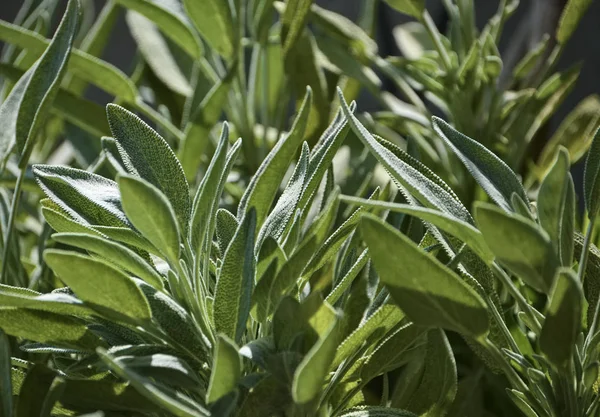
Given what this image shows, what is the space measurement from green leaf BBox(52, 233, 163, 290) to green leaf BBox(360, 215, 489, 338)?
97 mm

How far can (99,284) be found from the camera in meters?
0.27

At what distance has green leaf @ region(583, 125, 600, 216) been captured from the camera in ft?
1.05

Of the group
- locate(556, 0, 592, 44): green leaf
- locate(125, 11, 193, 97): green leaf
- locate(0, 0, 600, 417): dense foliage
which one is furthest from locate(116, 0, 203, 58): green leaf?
locate(556, 0, 592, 44): green leaf

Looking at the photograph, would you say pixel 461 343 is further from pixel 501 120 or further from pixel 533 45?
pixel 533 45

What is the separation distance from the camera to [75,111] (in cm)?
56

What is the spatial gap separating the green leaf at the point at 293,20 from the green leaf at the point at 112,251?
8.9 inches

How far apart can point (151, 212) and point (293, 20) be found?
0.26 metres

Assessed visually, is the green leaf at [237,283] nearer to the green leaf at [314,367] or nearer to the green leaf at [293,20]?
the green leaf at [314,367]

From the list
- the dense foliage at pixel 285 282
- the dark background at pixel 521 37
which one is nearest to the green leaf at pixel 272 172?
the dense foliage at pixel 285 282

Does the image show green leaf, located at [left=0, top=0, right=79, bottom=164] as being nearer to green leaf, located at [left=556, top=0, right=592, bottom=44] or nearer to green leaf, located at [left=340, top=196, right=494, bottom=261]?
green leaf, located at [left=340, top=196, right=494, bottom=261]

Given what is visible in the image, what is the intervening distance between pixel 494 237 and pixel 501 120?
37 cm

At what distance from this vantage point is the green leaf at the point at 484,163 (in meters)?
0.32

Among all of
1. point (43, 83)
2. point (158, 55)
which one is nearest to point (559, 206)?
point (43, 83)

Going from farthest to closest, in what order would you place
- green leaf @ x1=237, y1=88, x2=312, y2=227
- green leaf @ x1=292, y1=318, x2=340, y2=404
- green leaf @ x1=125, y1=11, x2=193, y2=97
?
green leaf @ x1=125, y1=11, x2=193, y2=97 → green leaf @ x1=237, y1=88, x2=312, y2=227 → green leaf @ x1=292, y1=318, x2=340, y2=404
